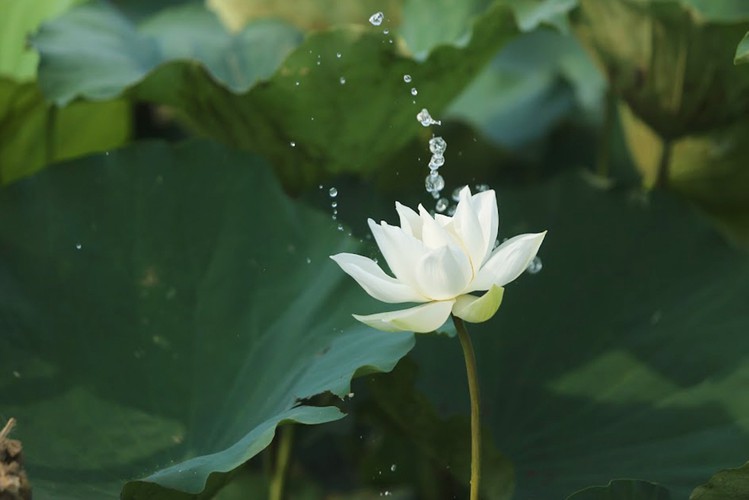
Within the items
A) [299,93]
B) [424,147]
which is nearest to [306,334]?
[299,93]

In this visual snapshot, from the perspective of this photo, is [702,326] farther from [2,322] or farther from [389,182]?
[2,322]

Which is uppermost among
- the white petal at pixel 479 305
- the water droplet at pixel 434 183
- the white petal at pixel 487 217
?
the white petal at pixel 487 217

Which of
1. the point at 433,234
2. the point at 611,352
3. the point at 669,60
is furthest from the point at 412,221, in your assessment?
the point at 669,60

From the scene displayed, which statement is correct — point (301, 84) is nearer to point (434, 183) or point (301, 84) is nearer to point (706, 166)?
point (434, 183)

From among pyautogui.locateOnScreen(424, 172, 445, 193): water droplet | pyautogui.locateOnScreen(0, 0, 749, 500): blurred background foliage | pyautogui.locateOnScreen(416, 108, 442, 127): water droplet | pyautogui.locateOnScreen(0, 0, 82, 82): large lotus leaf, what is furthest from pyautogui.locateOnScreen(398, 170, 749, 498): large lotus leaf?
pyautogui.locateOnScreen(0, 0, 82, 82): large lotus leaf

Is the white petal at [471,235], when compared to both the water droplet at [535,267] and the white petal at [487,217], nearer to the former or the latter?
the white petal at [487,217]

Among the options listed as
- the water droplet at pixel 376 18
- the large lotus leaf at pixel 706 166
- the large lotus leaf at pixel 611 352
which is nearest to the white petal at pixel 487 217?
the large lotus leaf at pixel 611 352

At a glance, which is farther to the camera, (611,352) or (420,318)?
(611,352)
